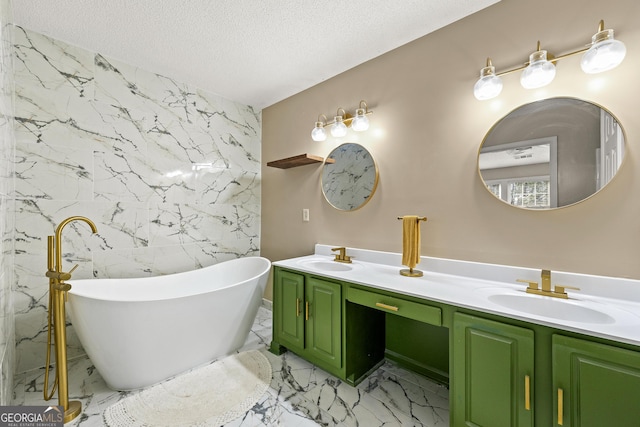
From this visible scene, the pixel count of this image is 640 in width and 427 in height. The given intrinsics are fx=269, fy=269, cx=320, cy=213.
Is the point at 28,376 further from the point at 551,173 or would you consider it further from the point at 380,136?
the point at 551,173

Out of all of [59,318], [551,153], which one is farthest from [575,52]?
[59,318]

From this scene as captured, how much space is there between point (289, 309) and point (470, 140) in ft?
5.64

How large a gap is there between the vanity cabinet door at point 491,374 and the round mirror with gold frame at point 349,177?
4.05 feet

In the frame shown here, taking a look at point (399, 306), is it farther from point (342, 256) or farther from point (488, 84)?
point (488, 84)

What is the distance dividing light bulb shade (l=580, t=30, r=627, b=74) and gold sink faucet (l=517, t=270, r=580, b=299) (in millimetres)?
992

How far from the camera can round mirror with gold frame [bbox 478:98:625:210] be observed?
52.0 inches

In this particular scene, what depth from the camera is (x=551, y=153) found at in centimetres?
145

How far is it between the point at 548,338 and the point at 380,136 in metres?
1.61

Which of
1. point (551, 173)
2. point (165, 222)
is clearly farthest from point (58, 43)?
point (551, 173)

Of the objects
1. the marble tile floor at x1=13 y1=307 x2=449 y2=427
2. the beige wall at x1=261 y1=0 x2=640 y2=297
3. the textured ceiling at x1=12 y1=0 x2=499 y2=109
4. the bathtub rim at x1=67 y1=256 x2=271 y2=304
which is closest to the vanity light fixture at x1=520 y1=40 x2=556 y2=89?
the beige wall at x1=261 y1=0 x2=640 y2=297

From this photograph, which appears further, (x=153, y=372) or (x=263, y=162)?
(x=263, y=162)

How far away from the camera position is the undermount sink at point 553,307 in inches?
46.8

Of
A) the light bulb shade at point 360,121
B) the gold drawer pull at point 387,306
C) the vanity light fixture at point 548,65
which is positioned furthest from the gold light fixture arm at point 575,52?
the gold drawer pull at point 387,306

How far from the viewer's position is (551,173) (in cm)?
144
